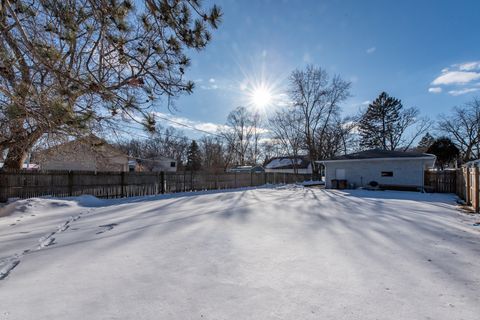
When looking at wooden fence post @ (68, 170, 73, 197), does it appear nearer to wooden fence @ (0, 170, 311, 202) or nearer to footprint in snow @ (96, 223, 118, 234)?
wooden fence @ (0, 170, 311, 202)

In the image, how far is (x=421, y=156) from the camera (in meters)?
16.1

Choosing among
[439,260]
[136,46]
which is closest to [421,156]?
[439,260]

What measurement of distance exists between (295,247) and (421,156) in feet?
51.6

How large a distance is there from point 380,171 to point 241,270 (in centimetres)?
1729

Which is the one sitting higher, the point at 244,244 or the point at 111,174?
the point at 111,174

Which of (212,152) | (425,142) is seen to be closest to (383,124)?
(425,142)

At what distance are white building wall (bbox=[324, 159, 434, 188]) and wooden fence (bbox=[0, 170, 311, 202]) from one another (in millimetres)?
8902

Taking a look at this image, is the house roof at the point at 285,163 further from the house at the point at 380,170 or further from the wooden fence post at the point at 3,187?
the wooden fence post at the point at 3,187

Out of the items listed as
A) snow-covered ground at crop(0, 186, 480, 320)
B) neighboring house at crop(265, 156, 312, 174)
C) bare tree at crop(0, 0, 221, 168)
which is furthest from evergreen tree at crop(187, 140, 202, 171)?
bare tree at crop(0, 0, 221, 168)

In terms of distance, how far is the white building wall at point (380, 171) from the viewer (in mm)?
16469

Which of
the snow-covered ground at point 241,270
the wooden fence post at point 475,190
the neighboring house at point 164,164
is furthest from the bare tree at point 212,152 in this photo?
the snow-covered ground at point 241,270

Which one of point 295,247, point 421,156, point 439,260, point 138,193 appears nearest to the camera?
point 439,260

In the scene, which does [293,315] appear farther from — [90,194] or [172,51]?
[90,194]

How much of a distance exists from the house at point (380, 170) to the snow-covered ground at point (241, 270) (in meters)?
11.8
